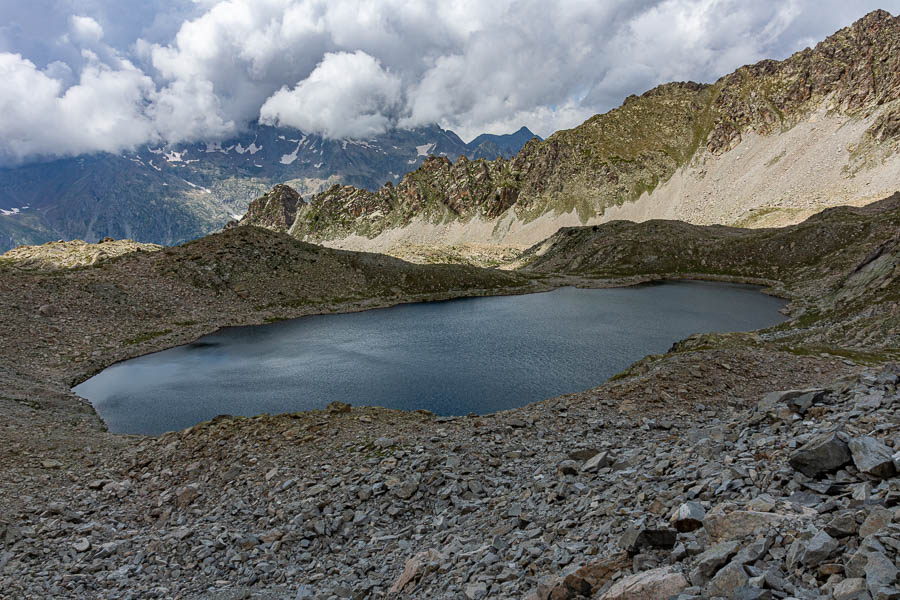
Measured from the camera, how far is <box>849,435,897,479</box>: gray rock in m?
9.45

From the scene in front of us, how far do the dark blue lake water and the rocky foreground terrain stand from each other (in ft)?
35.6

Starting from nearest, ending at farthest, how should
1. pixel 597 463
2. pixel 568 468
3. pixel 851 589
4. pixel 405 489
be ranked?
pixel 851 589 → pixel 597 463 → pixel 568 468 → pixel 405 489

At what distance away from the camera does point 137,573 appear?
16156 millimetres

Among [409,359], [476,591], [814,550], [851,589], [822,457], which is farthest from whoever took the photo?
[409,359]

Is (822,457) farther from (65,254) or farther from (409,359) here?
(65,254)

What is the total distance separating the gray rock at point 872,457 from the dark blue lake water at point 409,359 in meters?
34.4

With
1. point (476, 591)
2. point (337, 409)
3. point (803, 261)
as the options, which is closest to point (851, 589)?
point (476, 591)

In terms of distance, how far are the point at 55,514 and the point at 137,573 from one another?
7.12 metres

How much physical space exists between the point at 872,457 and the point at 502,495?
10956 mm

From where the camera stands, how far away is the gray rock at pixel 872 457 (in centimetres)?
945

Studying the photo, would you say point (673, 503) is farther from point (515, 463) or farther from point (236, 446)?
point (236, 446)

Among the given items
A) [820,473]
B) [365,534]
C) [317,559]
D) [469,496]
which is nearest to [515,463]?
[469,496]

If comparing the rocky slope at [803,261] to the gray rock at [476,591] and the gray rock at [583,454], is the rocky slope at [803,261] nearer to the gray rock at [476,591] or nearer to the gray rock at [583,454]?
the gray rock at [583,454]

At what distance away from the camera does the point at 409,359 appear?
215ft
